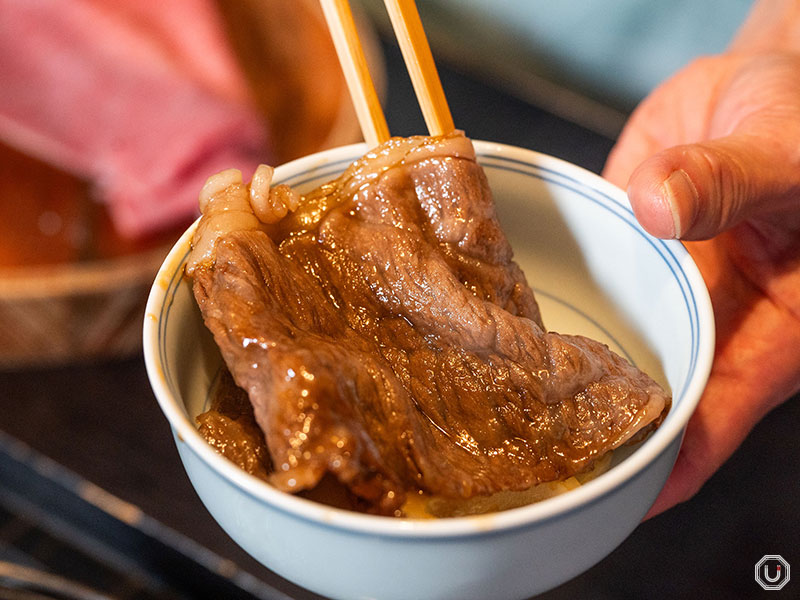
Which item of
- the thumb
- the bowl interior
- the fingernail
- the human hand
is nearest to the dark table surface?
the human hand

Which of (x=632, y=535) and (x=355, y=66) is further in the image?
(x=632, y=535)

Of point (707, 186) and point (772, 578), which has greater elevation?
point (707, 186)

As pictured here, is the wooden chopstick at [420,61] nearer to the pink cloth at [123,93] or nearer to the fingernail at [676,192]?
the fingernail at [676,192]

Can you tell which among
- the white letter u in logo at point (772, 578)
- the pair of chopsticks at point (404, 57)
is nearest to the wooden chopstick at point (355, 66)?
the pair of chopsticks at point (404, 57)

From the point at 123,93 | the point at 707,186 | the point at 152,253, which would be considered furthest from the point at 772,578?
the point at 123,93

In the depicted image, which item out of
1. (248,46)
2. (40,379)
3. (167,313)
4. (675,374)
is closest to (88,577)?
(40,379)

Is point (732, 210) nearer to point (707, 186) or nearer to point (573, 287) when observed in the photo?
Answer: point (707, 186)

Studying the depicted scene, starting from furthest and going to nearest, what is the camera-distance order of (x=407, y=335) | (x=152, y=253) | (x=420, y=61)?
1. (x=152, y=253)
2. (x=420, y=61)
3. (x=407, y=335)
